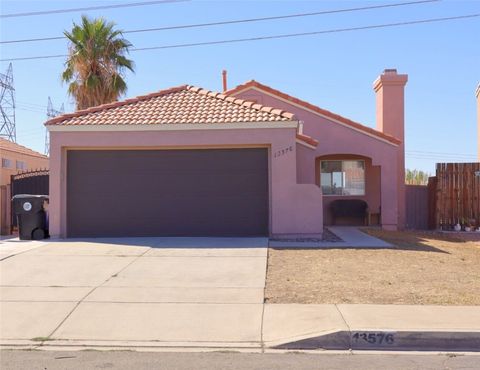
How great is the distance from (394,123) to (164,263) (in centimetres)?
1295

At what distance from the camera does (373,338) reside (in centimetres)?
720

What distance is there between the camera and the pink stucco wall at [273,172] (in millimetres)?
15562

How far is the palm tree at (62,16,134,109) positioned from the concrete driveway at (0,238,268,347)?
10.7 metres

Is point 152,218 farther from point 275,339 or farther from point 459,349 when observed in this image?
point 459,349

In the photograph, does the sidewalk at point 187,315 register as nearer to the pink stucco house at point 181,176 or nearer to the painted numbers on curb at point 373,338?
the painted numbers on curb at point 373,338

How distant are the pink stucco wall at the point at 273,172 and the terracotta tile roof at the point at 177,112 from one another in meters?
0.35

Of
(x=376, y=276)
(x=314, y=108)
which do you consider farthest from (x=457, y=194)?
(x=376, y=276)

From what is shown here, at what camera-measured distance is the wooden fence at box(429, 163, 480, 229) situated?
2047 cm

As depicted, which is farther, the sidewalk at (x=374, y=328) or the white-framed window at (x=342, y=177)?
the white-framed window at (x=342, y=177)

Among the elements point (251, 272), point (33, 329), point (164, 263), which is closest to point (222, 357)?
point (33, 329)

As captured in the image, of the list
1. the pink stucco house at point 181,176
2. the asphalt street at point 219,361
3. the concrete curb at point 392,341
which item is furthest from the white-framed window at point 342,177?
the asphalt street at point 219,361

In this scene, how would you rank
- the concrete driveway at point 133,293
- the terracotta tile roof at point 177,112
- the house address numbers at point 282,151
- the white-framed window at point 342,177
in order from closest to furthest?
the concrete driveway at point 133,293
the house address numbers at point 282,151
the terracotta tile roof at point 177,112
the white-framed window at point 342,177

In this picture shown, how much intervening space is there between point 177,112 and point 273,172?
3343mm

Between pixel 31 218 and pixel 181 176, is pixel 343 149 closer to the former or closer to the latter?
pixel 181 176
